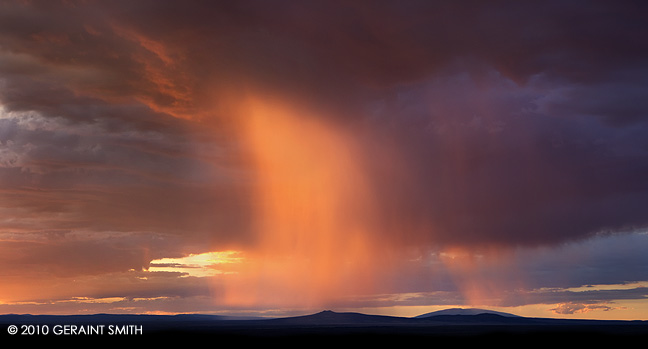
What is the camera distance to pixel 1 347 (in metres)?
112

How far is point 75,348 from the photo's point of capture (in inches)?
4190

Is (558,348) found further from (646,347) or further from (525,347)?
(646,347)

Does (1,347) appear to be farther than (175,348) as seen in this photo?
Yes

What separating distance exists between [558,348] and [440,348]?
69.2ft

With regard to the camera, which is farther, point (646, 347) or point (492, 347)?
point (492, 347)

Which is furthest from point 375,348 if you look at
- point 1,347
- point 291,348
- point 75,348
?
point 1,347

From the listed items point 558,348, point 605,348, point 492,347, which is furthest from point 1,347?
point 605,348

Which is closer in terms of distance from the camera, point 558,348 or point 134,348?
point 134,348

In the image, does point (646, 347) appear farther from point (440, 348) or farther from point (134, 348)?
point (134, 348)

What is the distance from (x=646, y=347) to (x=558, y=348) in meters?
14.0

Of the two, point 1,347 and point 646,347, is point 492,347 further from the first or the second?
point 1,347

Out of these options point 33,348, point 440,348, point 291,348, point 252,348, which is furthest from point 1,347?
point 440,348

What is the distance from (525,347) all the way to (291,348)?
135ft

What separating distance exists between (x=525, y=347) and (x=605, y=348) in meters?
12.9
